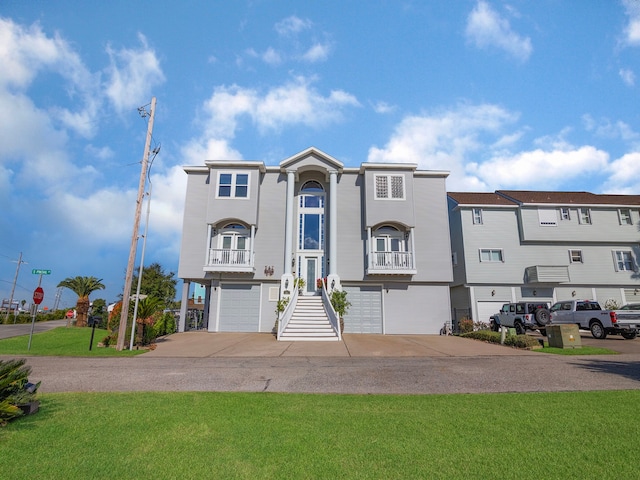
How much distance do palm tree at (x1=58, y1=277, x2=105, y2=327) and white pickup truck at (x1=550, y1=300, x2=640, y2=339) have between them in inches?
1292

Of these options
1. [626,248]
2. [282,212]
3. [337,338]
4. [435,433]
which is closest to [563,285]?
[626,248]

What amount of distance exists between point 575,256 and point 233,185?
25002 millimetres

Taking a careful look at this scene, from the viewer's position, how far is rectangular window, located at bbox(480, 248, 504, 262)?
24016mm

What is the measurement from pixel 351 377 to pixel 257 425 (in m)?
3.44

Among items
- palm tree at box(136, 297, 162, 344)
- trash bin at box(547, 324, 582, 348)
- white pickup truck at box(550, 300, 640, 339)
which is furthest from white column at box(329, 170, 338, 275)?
white pickup truck at box(550, 300, 640, 339)

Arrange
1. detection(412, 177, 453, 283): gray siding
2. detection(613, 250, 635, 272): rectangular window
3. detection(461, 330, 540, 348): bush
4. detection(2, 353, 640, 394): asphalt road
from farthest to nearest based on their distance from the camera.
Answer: detection(613, 250, 635, 272): rectangular window
detection(412, 177, 453, 283): gray siding
detection(461, 330, 540, 348): bush
detection(2, 353, 640, 394): asphalt road

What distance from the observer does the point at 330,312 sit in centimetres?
1625

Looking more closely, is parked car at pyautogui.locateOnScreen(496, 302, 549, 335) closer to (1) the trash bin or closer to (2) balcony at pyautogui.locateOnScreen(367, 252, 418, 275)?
(2) balcony at pyautogui.locateOnScreen(367, 252, 418, 275)

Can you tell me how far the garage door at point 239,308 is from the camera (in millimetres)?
20125

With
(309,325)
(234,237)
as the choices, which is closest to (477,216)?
(309,325)

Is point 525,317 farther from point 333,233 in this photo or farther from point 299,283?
point 299,283

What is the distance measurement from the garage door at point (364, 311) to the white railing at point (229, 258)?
6398 mm

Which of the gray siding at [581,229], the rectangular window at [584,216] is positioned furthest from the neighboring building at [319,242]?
the rectangular window at [584,216]

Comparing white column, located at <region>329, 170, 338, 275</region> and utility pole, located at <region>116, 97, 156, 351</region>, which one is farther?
white column, located at <region>329, 170, 338, 275</region>
